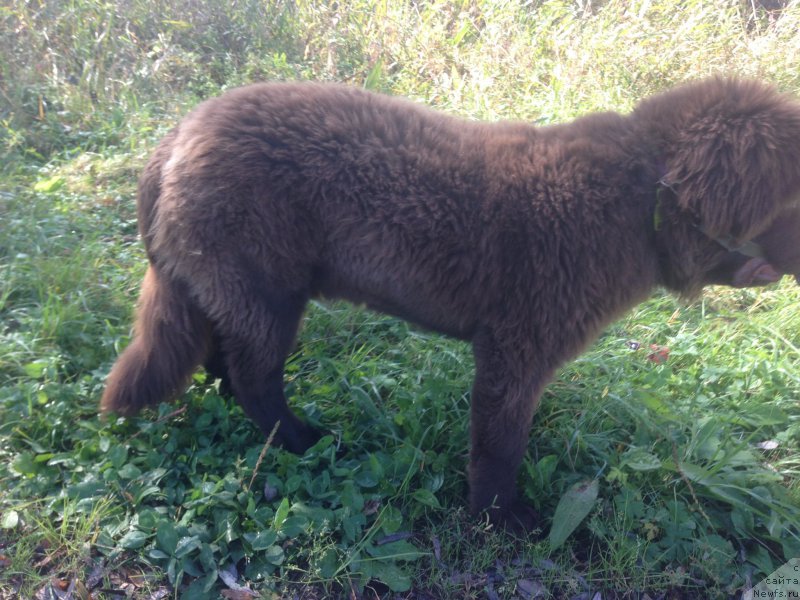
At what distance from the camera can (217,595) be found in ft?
7.58

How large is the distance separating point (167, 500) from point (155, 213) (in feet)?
3.61

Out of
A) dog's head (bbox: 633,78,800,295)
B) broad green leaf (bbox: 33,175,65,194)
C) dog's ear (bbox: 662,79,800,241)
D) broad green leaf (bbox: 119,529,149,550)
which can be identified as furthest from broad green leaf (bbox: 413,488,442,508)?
broad green leaf (bbox: 33,175,65,194)

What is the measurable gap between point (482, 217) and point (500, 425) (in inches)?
30.7

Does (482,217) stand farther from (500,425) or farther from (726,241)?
(726,241)

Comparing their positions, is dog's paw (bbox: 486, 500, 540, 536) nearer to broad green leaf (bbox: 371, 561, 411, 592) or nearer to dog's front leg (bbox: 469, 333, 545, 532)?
dog's front leg (bbox: 469, 333, 545, 532)

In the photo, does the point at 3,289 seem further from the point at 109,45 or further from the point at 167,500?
the point at 109,45

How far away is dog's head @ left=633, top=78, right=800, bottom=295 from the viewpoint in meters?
2.32

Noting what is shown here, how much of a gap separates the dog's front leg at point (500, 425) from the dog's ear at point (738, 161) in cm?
84

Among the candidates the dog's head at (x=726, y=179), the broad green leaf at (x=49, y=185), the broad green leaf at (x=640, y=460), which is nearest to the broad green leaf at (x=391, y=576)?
the broad green leaf at (x=640, y=460)

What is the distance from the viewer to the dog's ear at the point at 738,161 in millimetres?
2316

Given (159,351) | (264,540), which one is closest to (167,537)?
(264,540)

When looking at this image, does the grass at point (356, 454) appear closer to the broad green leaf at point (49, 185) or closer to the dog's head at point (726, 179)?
the broad green leaf at point (49, 185)

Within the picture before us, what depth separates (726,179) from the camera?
2.32 metres

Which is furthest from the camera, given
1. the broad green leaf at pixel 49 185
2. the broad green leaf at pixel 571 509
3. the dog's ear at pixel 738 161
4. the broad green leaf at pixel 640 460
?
the broad green leaf at pixel 49 185
